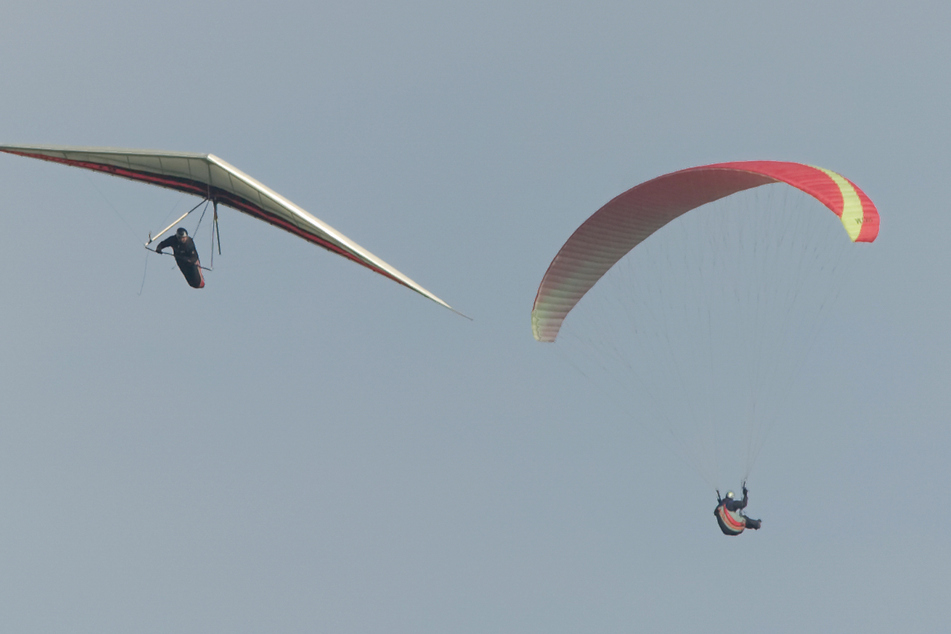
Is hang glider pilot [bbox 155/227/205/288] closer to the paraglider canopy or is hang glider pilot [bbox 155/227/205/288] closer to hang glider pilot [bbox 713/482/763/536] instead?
the paraglider canopy

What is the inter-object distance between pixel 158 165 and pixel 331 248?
16.5 ft

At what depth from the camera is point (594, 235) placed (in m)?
42.9

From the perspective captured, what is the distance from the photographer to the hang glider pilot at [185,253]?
3756cm

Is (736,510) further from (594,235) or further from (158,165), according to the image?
(158,165)

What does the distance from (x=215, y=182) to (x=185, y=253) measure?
203 centimetres

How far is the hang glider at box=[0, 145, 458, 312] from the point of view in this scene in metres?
36.9

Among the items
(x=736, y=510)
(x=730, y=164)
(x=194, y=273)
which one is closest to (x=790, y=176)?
(x=730, y=164)

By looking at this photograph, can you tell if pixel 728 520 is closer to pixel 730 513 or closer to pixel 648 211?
pixel 730 513

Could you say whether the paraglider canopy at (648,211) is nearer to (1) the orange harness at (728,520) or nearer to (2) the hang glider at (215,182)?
(2) the hang glider at (215,182)

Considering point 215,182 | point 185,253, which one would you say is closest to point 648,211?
point 215,182

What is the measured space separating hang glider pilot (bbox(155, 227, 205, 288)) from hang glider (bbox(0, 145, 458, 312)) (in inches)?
66.4

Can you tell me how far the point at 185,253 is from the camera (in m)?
37.8

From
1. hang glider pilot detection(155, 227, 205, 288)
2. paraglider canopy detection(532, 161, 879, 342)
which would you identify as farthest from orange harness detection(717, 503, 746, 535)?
hang glider pilot detection(155, 227, 205, 288)

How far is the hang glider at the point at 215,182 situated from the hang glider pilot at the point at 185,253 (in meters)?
1.69
